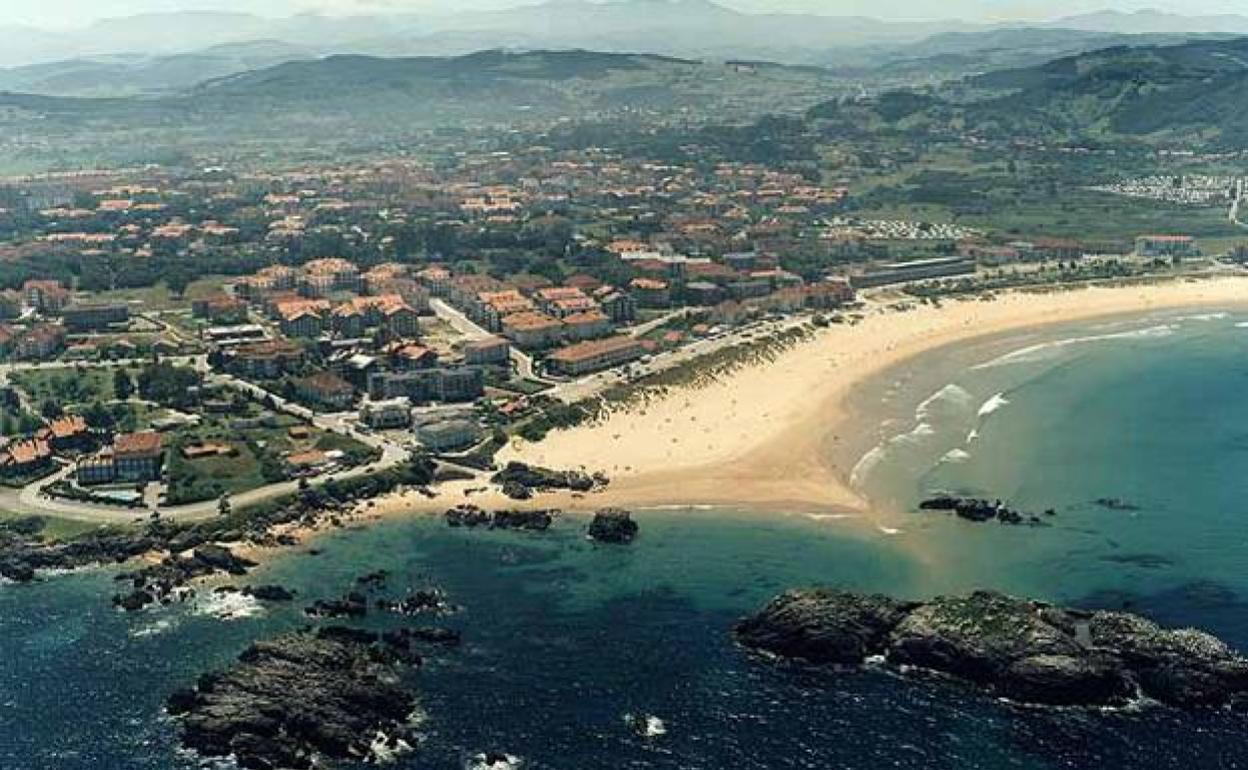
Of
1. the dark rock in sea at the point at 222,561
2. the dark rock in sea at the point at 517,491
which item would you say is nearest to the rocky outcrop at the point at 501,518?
the dark rock in sea at the point at 517,491

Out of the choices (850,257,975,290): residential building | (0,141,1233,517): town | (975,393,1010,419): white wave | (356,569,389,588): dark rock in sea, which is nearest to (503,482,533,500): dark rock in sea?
(0,141,1233,517): town

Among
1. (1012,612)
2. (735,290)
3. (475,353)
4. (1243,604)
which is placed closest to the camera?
(1012,612)

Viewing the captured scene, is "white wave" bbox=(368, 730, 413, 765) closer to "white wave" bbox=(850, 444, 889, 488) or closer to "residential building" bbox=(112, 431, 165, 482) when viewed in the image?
"residential building" bbox=(112, 431, 165, 482)

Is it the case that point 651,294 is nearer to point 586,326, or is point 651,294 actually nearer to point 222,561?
point 586,326

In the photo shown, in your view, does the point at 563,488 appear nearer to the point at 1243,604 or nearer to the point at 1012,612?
the point at 1012,612

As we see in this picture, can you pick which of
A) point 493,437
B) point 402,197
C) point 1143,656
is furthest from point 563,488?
point 402,197

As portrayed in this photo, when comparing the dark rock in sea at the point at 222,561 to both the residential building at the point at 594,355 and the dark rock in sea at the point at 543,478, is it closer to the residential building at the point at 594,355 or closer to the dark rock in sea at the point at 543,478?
the dark rock in sea at the point at 543,478

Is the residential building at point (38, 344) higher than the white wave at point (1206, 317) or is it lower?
higher
